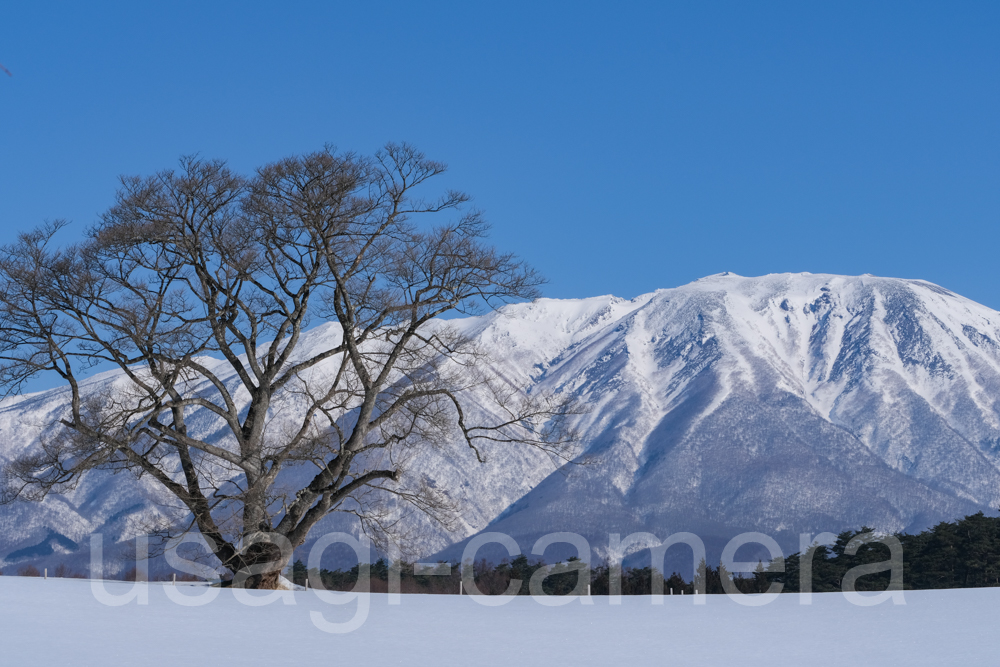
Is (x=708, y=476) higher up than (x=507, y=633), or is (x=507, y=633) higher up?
(x=708, y=476)

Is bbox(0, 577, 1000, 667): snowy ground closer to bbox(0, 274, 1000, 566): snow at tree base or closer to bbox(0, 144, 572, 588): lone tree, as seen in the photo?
bbox(0, 144, 572, 588): lone tree

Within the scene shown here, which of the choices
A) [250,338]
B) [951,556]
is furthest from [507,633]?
[951,556]

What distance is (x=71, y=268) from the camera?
12.1m

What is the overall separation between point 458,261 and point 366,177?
1.53 meters

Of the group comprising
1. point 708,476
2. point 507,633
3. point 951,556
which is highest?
point 708,476

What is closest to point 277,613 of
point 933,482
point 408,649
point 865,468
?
point 408,649

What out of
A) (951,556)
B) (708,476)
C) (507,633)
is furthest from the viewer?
(708,476)

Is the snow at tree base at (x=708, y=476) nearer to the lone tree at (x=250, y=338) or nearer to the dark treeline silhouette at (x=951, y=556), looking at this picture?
the dark treeline silhouette at (x=951, y=556)

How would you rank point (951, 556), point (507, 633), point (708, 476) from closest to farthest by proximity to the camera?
point (507, 633)
point (951, 556)
point (708, 476)

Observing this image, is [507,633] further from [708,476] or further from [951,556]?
[708,476]

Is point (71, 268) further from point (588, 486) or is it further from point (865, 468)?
point (865, 468)

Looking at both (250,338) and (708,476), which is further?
(708,476)

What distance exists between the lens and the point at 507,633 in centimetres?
664

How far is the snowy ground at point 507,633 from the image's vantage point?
5543 mm
